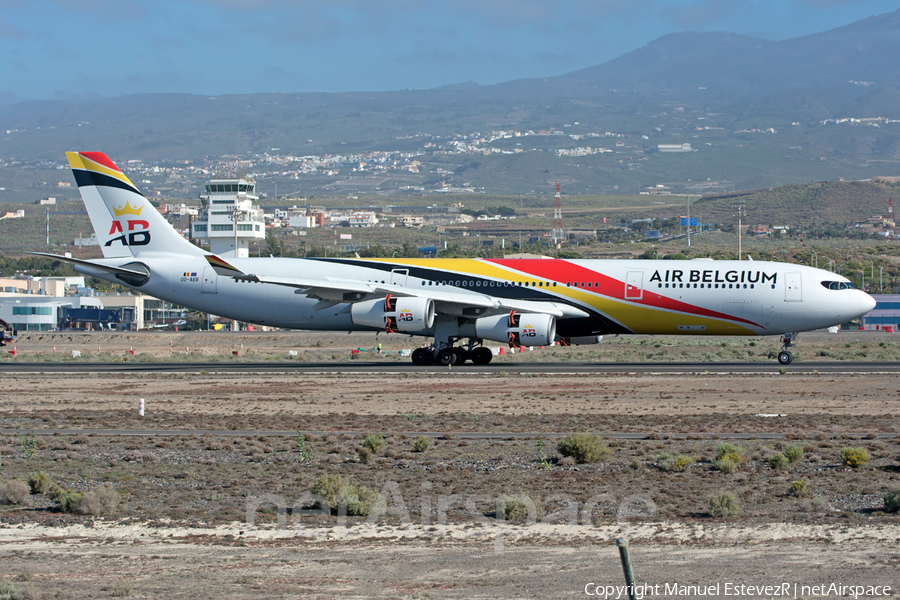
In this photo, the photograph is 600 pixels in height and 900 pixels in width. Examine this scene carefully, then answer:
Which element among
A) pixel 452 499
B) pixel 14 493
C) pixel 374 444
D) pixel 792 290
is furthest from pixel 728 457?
pixel 792 290

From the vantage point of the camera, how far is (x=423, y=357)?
40281 mm

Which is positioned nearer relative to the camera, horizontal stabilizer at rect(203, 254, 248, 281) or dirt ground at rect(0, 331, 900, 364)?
horizontal stabilizer at rect(203, 254, 248, 281)

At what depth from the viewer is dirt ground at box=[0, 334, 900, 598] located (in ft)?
36.1

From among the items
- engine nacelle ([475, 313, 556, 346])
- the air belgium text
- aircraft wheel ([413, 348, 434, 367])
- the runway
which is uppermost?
the air belgium text

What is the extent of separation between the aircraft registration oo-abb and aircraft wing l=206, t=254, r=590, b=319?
5 centimetres

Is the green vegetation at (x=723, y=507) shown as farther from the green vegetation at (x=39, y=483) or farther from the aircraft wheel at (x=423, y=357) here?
the aircraft wheel at (x=423, y=357)

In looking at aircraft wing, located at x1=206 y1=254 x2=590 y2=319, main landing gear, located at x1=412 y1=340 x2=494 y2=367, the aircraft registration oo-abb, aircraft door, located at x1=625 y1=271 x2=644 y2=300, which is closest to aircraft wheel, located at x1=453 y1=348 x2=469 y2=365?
main landing gear, located at x1=412 y1=340 x2=494 y2=367

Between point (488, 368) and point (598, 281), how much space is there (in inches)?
215

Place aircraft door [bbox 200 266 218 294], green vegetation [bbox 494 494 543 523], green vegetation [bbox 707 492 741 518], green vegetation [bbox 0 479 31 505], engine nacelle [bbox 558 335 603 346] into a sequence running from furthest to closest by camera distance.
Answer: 1. aircraft door [bbox 200 266 218 294]
2. engine nacelle [bbox 558 335 603 346]
3. green vegetation [bbox 0 479 31 505]
4. green vegetation [bbox 494 494 543 523]
5. green vegetation [bbox 707 492 741 518]

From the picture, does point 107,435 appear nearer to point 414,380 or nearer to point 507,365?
point 414,380

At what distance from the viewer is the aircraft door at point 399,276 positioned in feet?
134

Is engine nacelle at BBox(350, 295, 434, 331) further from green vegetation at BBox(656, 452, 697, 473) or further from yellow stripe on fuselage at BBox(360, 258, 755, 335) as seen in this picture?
green vegetation at BBox(656, 452, 697, 473)

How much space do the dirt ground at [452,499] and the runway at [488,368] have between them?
8.45m

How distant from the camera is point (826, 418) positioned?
23.9 metres
